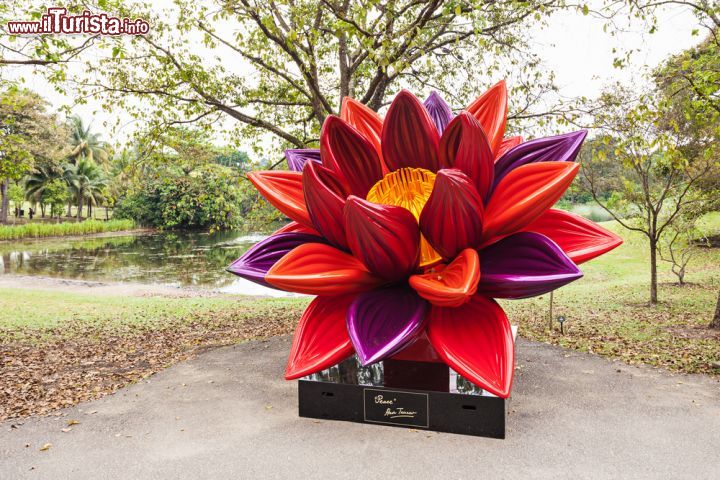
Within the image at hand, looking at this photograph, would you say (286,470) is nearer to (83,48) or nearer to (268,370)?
(268,370)

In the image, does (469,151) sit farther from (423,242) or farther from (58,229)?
(58,229)

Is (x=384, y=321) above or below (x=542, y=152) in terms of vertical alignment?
below

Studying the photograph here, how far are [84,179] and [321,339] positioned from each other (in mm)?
51558

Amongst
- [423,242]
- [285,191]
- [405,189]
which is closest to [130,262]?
[285,191]

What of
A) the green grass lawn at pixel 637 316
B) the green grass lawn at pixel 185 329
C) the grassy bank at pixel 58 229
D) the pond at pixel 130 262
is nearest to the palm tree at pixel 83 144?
the grassy bank at pixel 58 229

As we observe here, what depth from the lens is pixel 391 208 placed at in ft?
8.55

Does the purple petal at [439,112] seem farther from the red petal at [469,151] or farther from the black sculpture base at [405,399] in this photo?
the black sculpture base at [405,399]

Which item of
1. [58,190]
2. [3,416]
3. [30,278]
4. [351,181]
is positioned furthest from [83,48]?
[58,190]

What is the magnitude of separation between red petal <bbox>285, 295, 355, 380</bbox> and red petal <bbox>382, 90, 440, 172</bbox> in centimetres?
95

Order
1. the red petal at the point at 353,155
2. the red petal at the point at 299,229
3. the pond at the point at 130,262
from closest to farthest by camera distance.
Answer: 1. the red petal at the point at 353,155
2. the red petal at the point at 299,229
3. the pond at the point at 130,262

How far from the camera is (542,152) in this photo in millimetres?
3166

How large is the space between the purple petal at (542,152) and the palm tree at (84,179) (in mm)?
49220

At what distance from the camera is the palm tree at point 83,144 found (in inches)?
1983

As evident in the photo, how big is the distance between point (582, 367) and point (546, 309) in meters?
6.67
